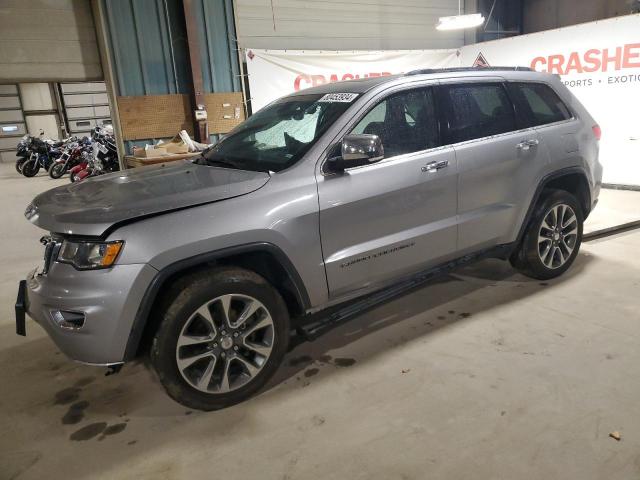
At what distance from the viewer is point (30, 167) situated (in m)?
13.6

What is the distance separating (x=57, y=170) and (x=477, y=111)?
12.3 m

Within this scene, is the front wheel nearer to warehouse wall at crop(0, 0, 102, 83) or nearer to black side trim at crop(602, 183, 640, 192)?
warehouse wall at crop(0, 0, 102, 83)

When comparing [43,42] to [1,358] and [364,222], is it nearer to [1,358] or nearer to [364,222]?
[1,358]

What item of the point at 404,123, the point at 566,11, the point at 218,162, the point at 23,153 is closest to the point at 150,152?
the point at 218,162

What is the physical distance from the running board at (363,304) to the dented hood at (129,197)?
2.78 feet

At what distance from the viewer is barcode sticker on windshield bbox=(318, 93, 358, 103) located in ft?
9.20

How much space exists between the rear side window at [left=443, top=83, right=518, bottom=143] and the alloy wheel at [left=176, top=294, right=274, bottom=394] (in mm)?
1660

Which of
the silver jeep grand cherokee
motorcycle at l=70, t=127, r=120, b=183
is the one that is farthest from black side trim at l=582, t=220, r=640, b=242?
motorcycle at l=70, t=127, r=120, b=183

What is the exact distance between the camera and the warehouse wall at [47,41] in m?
7.10

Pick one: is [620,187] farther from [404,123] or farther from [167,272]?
[167,272]

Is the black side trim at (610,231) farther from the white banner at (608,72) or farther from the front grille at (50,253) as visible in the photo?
the front grille at (50,253)

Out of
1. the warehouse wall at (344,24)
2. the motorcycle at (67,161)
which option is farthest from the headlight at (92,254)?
the motorcycle at (67,161)

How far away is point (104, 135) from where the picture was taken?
453 inches

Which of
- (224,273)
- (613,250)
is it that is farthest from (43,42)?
(613,250)
